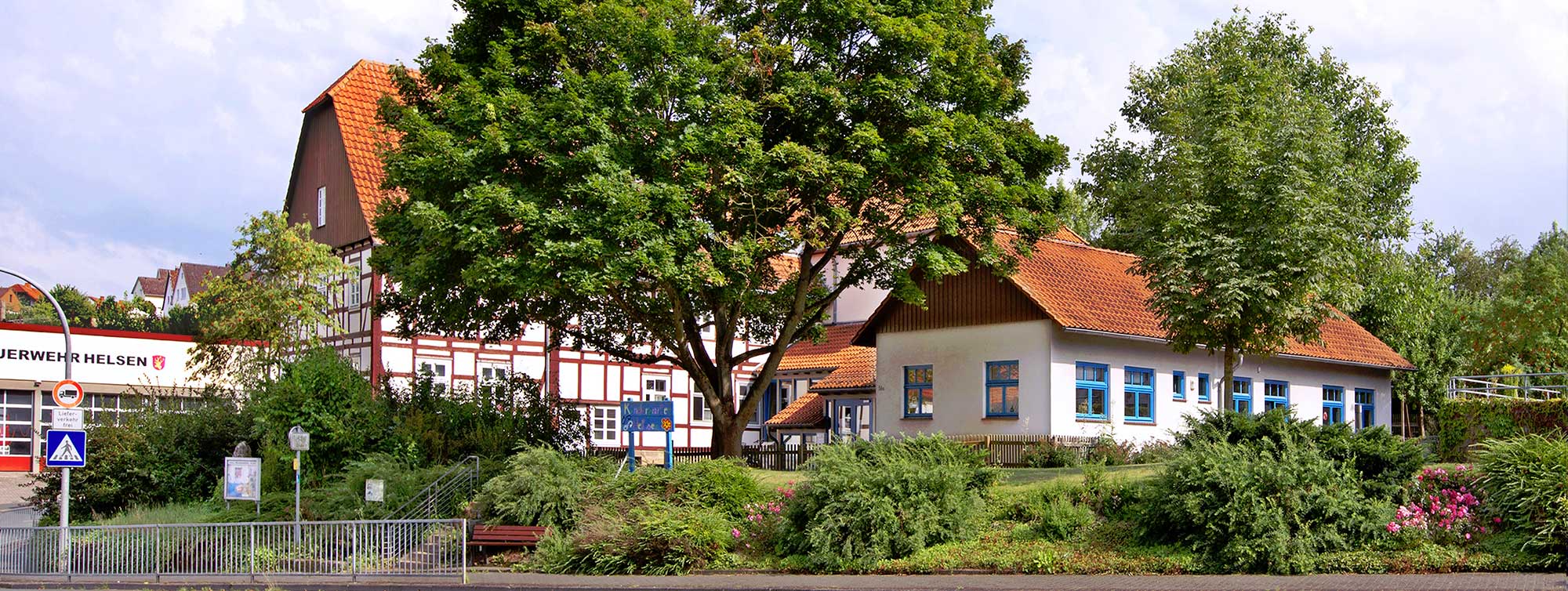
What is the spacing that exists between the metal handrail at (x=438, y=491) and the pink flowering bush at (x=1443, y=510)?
1493cm

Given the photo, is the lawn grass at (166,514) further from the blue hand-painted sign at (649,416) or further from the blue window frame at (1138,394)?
the blue window frame at (1138,394)

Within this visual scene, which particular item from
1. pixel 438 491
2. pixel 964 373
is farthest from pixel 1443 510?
pixel 964 373

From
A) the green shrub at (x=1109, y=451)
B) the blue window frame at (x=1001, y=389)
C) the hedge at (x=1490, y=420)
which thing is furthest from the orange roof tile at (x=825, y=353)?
the hedge at (x=1490, y=420)

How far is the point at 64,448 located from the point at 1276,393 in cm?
2754

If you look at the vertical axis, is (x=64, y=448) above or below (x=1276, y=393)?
below

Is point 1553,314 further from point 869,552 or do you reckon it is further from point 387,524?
point 387,524

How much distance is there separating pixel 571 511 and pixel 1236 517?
10114 millimetres

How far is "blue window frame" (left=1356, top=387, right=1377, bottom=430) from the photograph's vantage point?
3897 cm

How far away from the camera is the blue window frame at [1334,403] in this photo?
1481 inches

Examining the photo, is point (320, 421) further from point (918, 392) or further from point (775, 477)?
point (918, 392)

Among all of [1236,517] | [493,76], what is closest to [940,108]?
[493,76]

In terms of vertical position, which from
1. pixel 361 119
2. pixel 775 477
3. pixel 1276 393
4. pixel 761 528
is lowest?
pixel 761 528

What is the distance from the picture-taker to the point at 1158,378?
33.0 meters

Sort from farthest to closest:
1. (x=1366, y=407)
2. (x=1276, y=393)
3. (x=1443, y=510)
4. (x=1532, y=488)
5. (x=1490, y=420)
Answer: (x=1366, y=407) → (x=1276, y=393) → (x=1490, y=420) → (x=1443, y=510) → (x=1532, y=488)
